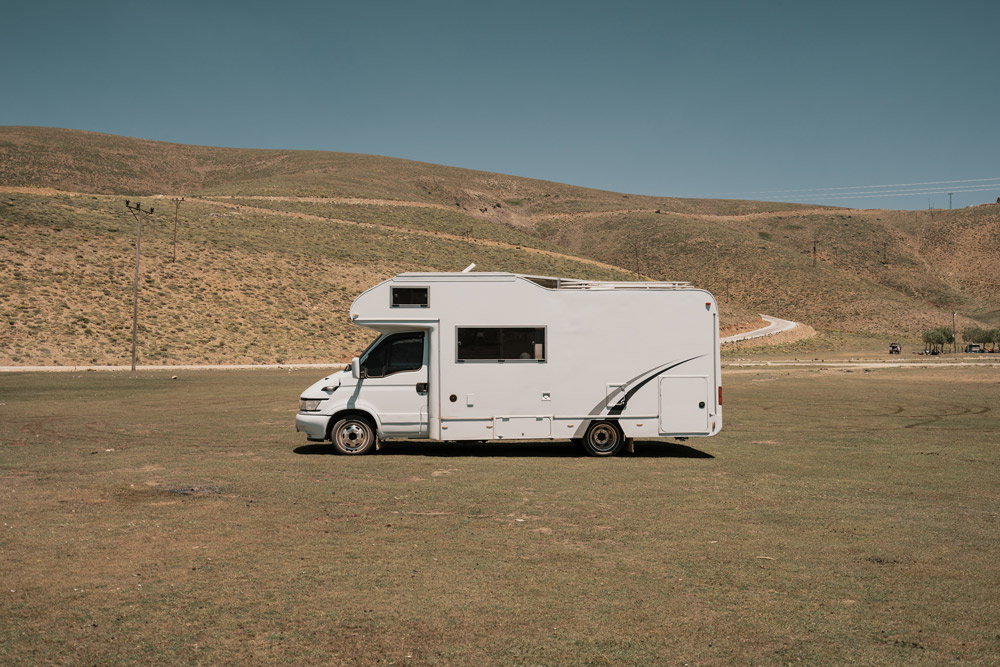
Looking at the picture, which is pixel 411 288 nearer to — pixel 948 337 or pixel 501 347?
pixel 501 347

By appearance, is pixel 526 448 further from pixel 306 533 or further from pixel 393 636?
pixel 393 636

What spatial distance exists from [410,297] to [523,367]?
238 cm

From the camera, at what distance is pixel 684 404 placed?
1438cm

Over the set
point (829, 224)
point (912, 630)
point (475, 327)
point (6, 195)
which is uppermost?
point (829, 224)

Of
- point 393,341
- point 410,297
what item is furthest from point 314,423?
point 410,297

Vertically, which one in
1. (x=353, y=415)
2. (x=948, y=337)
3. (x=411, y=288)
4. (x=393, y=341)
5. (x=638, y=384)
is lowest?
(x=353, y=415)

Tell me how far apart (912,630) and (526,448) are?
10645 millimetres

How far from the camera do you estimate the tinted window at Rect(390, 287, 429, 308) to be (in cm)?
1412

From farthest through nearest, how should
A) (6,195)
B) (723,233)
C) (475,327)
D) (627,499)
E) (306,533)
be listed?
(723,233), (6,195), (475,327), (627,499), (306,533)

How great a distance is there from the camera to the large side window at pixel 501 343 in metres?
14.2

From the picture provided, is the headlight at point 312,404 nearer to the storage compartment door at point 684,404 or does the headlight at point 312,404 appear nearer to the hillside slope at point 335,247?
the storage compartment door at point 684,404

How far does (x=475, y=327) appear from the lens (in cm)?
1416

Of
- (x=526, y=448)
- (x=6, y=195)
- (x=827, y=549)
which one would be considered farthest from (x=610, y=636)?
(x=6, y=195)

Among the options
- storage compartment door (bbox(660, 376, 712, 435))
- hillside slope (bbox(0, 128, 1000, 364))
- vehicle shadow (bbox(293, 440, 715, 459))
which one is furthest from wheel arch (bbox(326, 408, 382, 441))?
hillside slope (bbox(0, 128, 1000, 364))
